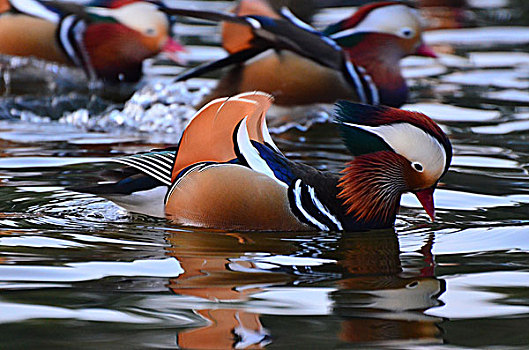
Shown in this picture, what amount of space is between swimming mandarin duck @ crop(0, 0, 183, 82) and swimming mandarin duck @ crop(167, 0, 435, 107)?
4.60 feet

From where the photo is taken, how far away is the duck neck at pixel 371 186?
3924 millimetres

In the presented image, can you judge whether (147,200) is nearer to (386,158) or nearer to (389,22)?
(386,158)

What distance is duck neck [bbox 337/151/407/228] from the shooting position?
3.92m

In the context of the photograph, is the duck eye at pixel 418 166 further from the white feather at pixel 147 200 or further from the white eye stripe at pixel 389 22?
the white eye stripe at pixel 389 22

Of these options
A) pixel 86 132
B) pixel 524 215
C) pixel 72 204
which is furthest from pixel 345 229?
pixel 86 132

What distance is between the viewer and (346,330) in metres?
2.89

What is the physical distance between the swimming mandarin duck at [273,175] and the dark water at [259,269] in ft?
0.25

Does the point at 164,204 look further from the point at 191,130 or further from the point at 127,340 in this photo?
the point at 127,340

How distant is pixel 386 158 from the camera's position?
391cm

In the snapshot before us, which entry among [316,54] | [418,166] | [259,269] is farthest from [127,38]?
[259,269]

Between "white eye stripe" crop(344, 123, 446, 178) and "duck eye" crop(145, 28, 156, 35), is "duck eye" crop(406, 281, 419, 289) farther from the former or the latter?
"duck eye" crop(145, 28, 156, 35)

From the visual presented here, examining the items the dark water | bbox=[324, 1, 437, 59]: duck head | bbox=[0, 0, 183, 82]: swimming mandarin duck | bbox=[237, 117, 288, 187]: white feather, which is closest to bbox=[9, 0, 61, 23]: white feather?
bbox=[0, 0, 183, 82]: swimming mandarin duck

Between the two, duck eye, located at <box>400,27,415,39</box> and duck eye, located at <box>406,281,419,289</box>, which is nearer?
duck eye, located at <box>406,281,419,289</box>

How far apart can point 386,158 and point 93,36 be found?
14.7ft
